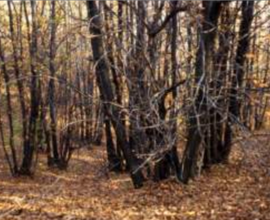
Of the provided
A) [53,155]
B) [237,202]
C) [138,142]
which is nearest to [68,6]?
[53,155]

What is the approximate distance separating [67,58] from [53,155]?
441 cm

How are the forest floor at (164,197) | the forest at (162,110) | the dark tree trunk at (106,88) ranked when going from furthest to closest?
the dark tree trunk at (106,88) → the forest at (162,110) → the forest floor at (164,197)

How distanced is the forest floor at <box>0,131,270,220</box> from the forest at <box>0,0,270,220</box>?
0.08ft

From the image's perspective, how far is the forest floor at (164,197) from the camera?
969cm

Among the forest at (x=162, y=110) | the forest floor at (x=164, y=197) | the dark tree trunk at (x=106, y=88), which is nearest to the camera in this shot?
the forest floor at (x=164, y=197)

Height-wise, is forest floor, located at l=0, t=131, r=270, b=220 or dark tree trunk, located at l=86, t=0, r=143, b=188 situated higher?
dark tree trunk, located at l=86, t=0, r=143, b=188

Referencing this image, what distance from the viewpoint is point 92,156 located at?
82.0 ft

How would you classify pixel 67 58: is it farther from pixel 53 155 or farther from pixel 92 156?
pixel 92 156

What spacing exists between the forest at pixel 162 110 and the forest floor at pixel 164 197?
0.08 ft

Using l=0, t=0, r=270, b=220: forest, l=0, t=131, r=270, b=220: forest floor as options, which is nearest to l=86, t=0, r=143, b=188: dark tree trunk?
l=0, t=0, r=270, b=220: forest

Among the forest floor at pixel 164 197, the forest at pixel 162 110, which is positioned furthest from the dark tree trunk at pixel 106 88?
the forest floor at pixel 164 197

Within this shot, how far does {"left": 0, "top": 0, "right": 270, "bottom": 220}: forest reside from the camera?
10.4 meters

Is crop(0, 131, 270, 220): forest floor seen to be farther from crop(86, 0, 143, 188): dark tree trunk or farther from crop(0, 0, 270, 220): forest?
crop(86, 0, 143, 188): dark tree trunk

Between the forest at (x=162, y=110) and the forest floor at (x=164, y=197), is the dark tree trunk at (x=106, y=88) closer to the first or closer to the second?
the forest at (x=162, y=110)
